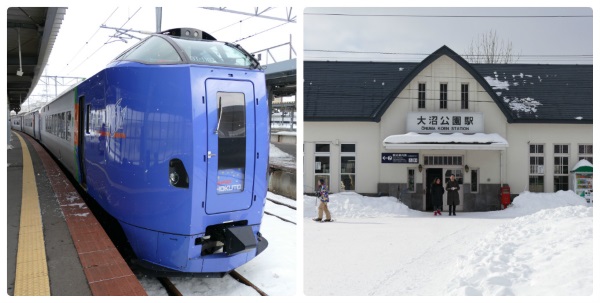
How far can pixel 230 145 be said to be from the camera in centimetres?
288

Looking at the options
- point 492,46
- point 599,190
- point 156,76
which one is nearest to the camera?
point 599,190

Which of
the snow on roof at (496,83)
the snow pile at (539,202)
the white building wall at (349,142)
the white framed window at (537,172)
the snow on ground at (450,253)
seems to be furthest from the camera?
the snow on roof at (496,83)

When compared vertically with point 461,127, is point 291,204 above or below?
below

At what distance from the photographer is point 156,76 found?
277 cm

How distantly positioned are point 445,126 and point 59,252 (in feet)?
18.2

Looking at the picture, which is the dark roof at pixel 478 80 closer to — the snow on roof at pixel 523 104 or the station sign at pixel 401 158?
the snow on roof at pixel 523 104

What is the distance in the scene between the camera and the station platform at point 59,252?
232 centimetres

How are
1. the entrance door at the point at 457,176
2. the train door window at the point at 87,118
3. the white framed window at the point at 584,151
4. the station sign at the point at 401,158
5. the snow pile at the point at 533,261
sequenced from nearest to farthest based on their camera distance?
the snow pile at the point at 533,261
the train door window at the point at 87,118
the white framed window at the point at 584,151
the station sign at the point at 401,158
the entrance door at the point at 457,176

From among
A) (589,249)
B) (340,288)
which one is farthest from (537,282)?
(340,288)

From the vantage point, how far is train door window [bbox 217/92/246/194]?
9.26 feet

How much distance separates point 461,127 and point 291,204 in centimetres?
287

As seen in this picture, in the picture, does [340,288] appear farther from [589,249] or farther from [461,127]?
[461,127]

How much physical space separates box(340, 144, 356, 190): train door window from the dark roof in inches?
16.2

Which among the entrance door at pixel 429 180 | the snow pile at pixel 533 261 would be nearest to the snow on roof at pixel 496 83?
the entrance door at pixel 429 180
